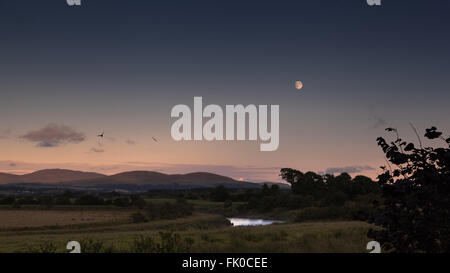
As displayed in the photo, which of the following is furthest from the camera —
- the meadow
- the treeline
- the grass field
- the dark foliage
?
the treeline

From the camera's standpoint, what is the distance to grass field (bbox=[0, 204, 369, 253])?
1708 cm

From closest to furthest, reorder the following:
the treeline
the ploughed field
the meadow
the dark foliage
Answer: the dark foliage, the meadow, the ploughed field, the treeline

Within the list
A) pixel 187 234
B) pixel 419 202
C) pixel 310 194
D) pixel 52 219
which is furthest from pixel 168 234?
pixel 310 194

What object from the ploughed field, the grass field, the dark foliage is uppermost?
the dark foliage

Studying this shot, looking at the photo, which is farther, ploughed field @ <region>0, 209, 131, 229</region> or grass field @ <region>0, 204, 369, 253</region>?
ploughed field @ <region>0, 209, 131, 229</region>

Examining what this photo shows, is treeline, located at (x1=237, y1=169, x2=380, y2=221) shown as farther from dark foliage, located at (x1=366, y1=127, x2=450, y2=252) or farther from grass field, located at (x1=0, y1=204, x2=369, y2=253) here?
dark foliage, located at (x1=366, y1=127, x2=450, y2=252)

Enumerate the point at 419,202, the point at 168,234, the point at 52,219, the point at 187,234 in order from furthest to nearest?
the point at 52,219, the point at 187,234, the point at 168,234, the point at 419,202

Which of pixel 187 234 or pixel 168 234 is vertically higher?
pixel 168 234

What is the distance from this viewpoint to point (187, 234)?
27391 mm

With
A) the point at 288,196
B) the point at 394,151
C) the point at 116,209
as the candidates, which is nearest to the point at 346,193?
the point at 288,196

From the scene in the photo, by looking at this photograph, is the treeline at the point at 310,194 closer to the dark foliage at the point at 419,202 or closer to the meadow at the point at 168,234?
the meadow at the point at 168,234

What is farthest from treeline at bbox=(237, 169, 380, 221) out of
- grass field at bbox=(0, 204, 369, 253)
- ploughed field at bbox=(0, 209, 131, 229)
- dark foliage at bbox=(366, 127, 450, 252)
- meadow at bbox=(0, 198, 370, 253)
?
dark foliage at bbox=(366, 127, 450, 252)

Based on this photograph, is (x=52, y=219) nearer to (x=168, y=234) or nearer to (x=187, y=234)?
(x=187, y=234)
